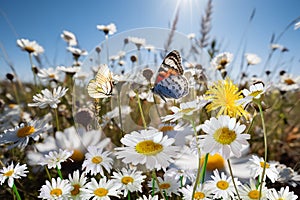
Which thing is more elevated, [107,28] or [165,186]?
[107,28]

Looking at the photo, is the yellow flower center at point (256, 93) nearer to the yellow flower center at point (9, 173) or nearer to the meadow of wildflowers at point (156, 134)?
the meadow of wildflowers at point (156, 134)

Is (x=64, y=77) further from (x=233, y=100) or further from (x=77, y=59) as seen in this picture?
(x=233, y=100)

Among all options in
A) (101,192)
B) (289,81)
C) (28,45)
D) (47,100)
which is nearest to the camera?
(101,192)

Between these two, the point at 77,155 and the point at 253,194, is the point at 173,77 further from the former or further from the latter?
the point at 77,155

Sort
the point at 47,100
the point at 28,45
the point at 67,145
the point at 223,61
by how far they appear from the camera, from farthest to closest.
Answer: the point at 28,45, the point at 223,61, the point at 67,145, the point at 47,100

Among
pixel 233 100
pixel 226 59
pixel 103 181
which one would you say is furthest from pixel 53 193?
pixel 226 59

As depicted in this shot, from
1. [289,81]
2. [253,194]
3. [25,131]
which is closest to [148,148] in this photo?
[253,194]
